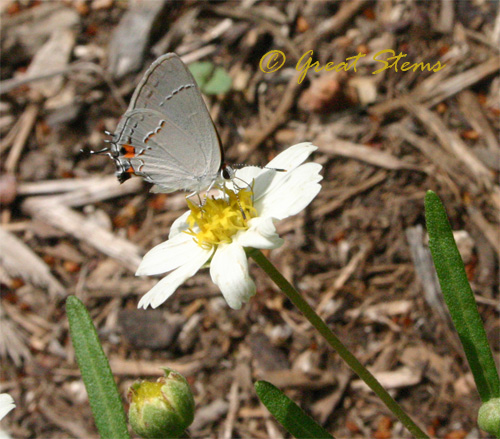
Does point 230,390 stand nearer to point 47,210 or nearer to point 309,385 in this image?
point 309,385

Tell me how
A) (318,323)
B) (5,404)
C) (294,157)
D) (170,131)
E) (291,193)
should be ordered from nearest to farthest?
1. (318,323)
2. (5,404)
3. (291,193)
4. (294,157)
5. (170,131)

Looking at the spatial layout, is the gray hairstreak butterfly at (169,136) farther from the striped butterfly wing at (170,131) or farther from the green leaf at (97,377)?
the green leaf at (97,377)

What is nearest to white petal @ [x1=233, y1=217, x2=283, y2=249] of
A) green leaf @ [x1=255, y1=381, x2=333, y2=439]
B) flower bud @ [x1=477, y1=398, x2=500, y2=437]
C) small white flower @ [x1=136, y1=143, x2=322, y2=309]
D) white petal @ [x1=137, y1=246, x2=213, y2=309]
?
small white flower @ [x1=136, y1=143, x2=322, y2=309]

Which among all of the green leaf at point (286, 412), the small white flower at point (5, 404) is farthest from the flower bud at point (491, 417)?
the small white flower at point (5, 404)

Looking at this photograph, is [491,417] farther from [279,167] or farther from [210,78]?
[210,78]

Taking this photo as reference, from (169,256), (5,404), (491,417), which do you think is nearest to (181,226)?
(169,256)

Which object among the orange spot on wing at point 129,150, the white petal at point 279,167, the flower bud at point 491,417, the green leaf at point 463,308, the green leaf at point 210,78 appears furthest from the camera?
the green leaf at point 210,78
